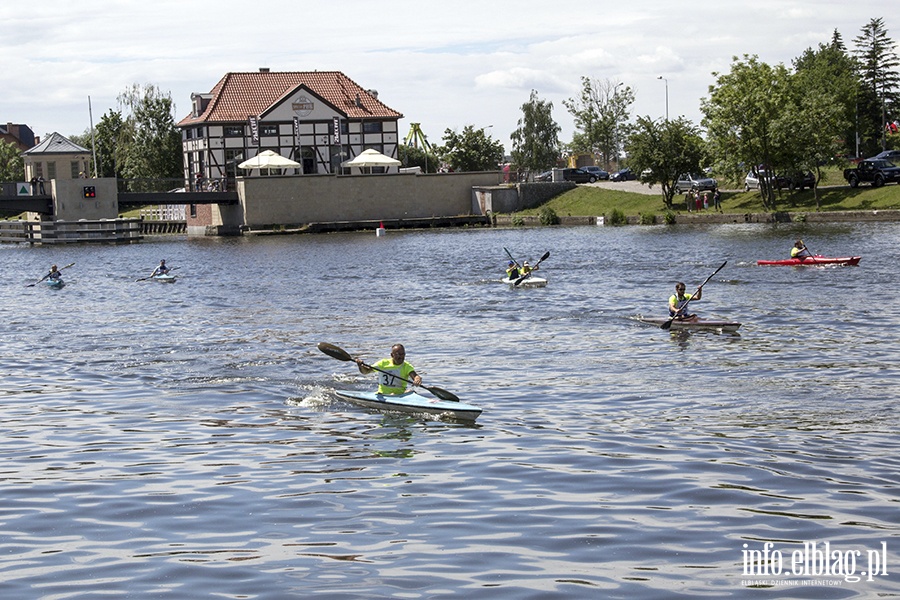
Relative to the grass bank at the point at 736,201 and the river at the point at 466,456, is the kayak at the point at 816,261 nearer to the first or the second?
the river at the point at 466,456

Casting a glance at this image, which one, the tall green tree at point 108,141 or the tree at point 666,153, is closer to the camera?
the tree at point 666,153

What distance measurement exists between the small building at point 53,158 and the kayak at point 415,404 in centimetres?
11059

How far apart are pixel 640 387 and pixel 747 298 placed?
17015 millimetres

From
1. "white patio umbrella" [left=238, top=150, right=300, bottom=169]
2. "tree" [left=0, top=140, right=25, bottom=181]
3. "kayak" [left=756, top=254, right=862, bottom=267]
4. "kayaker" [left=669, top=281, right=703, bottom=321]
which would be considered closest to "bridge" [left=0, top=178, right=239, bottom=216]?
"white patio umbrella" [left=238, top=150, right=300, bottom=169]

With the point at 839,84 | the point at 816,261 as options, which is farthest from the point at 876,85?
the point at 816,261

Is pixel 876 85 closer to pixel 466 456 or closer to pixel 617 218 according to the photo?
pixel 617 218

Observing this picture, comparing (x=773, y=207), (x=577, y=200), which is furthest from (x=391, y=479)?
(x=577, y=200)

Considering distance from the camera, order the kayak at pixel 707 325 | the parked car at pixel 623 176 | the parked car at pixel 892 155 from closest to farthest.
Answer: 1. the kayak at pixel 707 325
2. the parked car at pixel 892 155
3. the parked car at pixel 623 176

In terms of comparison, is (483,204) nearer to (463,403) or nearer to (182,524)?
(463,403)

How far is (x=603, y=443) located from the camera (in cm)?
1789

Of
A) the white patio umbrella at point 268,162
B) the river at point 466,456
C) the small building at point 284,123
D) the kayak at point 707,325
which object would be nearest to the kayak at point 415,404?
the river at point 466,456

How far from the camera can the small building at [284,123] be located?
332ft

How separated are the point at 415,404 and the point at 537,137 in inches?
4127

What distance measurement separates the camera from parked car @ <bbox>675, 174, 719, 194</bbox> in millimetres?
87812
